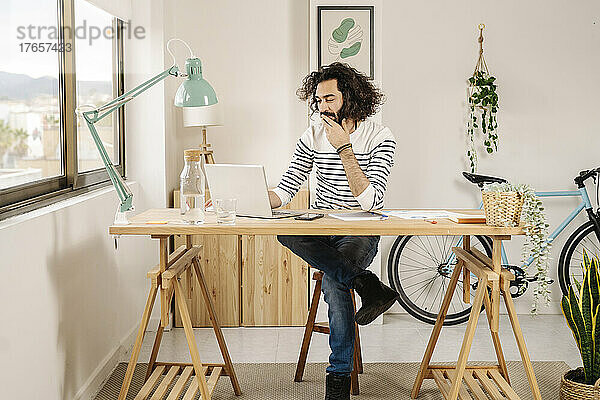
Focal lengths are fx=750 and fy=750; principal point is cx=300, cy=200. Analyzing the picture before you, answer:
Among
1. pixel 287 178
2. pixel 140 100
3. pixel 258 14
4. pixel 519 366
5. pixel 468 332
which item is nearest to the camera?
pixel 468 332

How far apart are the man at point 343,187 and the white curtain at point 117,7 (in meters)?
1.03

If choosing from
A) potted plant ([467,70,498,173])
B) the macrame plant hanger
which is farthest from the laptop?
the macrame plant hanger

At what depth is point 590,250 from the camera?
485cm

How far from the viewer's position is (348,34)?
15.0 ft

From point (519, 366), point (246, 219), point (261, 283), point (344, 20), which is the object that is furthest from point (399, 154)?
point (246, 219)

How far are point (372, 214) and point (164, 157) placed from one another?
177cm

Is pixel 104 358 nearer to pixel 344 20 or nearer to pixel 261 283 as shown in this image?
pixel 261 283

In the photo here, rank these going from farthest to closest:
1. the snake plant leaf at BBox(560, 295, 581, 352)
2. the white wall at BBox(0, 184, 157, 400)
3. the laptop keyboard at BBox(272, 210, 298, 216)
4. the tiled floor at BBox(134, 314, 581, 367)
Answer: the tiled floor at BBox(134, 314, 581, 367)
the snake plant leaf at BBox(560, 295, 581, 352)
the laptop keyboard at BBox(272, 210, 298, 216)
the white wall at BBox(0, 184, 157, 400)

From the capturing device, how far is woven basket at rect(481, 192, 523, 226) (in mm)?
2736

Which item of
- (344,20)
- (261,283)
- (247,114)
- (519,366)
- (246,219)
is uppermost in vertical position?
(344,20)

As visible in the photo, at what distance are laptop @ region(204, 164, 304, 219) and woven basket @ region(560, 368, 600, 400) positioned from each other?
141 centimetres

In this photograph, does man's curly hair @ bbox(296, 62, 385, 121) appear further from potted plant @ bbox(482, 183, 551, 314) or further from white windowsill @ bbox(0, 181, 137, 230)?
white windowsill @ bbox(0, 181, 137, 230)

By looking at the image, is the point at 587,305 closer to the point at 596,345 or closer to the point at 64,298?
the point at 596,345

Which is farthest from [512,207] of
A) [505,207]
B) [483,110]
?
[483,110]
